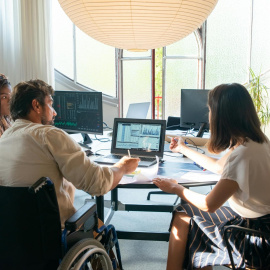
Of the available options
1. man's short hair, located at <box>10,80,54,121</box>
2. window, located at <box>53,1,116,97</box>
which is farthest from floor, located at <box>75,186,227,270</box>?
window, located at <box>53,1,116,97</box>

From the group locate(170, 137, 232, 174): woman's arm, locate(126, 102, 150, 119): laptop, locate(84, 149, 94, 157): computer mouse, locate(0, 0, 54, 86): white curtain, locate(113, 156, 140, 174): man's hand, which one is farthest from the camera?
locate(0, 0, 54, 86): white curtain

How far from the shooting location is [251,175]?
146cm

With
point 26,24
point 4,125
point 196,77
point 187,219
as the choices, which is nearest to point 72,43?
point 26,24

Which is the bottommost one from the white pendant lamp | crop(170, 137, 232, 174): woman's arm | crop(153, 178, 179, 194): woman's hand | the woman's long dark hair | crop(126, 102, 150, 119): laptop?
crop(153, 178, 179, 194): woman's hand

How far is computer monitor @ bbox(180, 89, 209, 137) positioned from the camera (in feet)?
9.53

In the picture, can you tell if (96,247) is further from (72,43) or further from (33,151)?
(72,43)

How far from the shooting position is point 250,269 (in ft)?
4.69

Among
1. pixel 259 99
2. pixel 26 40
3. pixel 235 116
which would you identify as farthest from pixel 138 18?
pixel 259 99

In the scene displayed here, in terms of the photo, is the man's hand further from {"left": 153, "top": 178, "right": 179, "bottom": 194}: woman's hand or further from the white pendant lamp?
the white pendant lamp

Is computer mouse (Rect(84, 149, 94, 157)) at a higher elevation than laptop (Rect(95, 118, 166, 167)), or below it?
below

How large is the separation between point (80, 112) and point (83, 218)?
1.46 meters

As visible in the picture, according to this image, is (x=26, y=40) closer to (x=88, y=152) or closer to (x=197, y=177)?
(x=88, y=152)

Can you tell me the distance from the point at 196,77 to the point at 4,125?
404 cm

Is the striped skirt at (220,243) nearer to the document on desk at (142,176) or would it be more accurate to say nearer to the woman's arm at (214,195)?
the woman's arm at (214,195)
